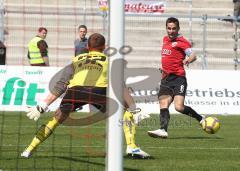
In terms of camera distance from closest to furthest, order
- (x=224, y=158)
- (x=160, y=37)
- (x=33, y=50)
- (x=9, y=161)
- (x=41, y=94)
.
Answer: (x=9, y=161) → (x=224, y=158) → (x=41, y=94) → (x=33, y=50) → (x=160, y=37)

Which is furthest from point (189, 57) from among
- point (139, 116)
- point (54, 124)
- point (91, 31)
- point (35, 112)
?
point (91, 31)

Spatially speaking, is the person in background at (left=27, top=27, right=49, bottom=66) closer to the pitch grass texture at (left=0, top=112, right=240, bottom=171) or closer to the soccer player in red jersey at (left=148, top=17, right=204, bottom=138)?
the pitch grass texture at (left=0, top=112, right=240, bottom=171)

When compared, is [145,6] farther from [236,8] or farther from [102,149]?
[102,149]

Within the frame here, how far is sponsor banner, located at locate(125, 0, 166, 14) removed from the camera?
27.3 m

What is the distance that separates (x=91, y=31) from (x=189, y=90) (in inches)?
188

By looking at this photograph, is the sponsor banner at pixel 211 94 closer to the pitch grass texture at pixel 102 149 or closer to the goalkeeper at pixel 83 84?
the pitch grass texture at pixel 102 149

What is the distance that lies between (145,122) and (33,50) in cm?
498

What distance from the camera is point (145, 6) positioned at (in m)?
27.5

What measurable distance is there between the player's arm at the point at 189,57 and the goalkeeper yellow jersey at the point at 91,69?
3.41 meters

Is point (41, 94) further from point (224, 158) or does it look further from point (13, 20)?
point (224, 158)

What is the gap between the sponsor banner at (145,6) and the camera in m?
27.3

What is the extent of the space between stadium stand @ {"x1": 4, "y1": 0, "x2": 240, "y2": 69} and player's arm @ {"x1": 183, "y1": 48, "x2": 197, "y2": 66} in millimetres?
8459

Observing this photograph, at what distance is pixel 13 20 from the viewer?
2353cm

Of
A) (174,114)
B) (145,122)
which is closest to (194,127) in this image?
(145,122)
